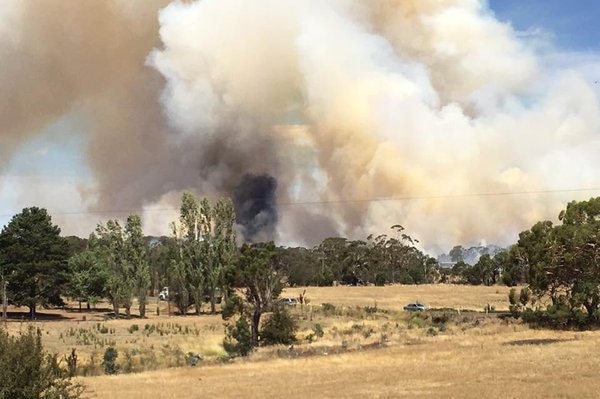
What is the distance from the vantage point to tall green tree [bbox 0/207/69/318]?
79875 mm

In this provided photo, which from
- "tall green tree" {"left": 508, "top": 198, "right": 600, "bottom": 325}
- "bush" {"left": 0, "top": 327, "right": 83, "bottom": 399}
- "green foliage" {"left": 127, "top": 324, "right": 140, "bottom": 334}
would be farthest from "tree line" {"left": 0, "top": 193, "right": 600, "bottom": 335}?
"bush" {"left": 0, "top": 327, "right": 83, "bottom": 399}

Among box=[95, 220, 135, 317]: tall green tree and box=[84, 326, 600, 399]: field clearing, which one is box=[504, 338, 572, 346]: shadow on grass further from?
box=[95, 220, 135, 317]: tall green tree

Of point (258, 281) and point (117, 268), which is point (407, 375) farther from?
point (117, 268)

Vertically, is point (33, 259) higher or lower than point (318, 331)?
higher

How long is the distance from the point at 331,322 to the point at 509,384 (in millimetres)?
41515

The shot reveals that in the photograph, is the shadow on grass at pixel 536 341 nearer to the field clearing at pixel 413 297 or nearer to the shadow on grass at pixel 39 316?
the field clearing at pixel 413 297

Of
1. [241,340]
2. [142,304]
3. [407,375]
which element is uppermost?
[142,304]

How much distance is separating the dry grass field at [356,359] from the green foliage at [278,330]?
1.41 metres

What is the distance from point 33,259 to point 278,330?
42.0 meters

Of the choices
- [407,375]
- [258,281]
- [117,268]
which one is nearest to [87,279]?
[117,268]

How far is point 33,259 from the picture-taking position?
8169cm

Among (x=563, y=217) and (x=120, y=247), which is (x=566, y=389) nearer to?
(x=563, y=217)

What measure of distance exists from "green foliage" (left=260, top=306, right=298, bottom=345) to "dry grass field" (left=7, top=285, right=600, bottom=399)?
4.63ft

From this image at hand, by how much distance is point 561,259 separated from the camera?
46.3 m
